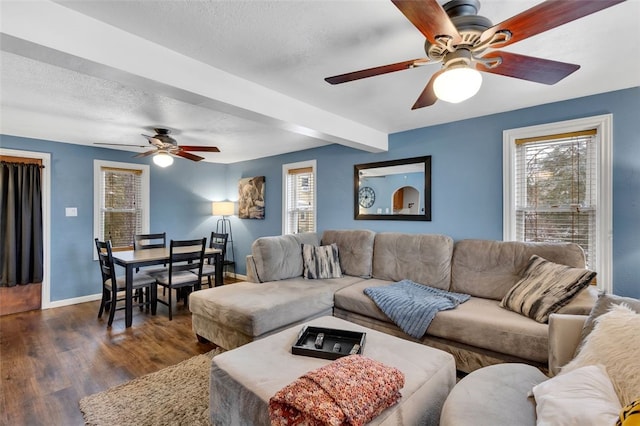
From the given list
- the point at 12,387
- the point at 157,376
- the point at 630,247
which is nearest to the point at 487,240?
the point at 630,247

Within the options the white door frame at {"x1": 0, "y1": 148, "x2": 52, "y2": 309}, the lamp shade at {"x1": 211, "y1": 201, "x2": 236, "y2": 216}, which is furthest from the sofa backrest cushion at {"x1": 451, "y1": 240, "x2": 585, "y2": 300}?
the white door frame at {"x1": 0, "y1": 148, "x2": 52, "y2": 309}

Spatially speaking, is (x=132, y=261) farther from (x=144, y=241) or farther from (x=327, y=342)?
(x=327, y=342)

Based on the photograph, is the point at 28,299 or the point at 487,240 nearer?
the point at 487,240

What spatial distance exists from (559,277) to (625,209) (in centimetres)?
91

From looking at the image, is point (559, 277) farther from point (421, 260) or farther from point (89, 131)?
point (89, 131)

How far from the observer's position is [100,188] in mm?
4598

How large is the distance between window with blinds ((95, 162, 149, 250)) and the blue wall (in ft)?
0.42

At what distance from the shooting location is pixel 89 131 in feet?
12.2

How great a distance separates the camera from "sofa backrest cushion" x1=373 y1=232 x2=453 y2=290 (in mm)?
3148

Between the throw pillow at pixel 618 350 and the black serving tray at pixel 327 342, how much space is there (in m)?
1.00

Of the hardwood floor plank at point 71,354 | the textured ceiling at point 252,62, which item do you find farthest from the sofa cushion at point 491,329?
the hardwood floor plank at point 71,354

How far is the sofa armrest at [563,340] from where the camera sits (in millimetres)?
1542

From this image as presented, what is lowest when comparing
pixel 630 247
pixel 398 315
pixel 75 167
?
pixel 398 315

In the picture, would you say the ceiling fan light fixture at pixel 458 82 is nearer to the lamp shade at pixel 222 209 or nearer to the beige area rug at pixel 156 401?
the beige area rug at pixel 156 401
